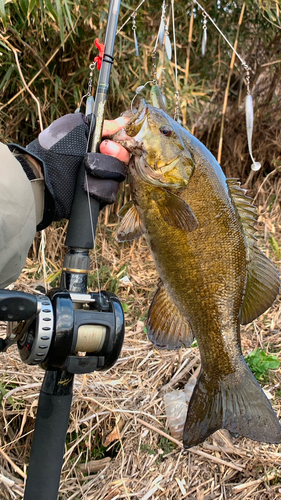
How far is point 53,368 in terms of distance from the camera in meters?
1.01

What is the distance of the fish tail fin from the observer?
122cm

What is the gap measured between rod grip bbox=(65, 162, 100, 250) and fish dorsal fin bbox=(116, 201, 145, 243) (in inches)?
6.7

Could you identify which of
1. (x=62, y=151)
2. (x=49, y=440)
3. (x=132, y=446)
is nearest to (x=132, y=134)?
(x=62, y=151)

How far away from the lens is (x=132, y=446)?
6.09 feet

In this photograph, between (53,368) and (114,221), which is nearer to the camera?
(53,368)

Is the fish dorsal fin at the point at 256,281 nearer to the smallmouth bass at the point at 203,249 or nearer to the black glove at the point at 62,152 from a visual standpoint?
the smallmouth bass at the point at 203,249

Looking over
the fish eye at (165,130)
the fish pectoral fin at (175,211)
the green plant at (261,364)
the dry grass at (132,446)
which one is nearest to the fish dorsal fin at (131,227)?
the fish pectoral fin at (175,211)

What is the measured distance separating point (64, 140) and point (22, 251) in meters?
0.37

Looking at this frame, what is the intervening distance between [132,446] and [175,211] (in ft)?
3.80

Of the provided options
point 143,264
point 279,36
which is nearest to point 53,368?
point 143,264

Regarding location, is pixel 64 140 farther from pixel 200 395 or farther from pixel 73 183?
pixel 200 395

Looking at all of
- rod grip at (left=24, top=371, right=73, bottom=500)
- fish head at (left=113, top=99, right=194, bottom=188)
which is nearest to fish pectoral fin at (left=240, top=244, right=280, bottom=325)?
fish head at (left=113, top=99, right=194, bottom=188)

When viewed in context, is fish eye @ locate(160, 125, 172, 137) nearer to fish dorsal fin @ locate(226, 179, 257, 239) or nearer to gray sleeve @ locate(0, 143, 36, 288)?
fish dorsal fin @ locate(226, 179, 257, 239)

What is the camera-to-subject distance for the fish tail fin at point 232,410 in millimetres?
1218
